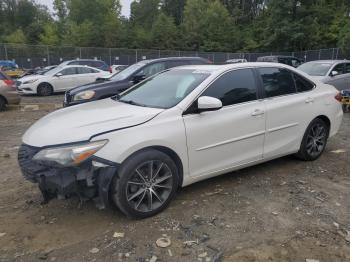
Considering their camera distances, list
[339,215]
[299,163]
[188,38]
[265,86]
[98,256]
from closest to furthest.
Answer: [98,256], [339,215], [265,86], [299,163], [188,38]

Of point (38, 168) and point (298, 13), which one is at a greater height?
point (298, 13)

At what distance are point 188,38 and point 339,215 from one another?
50814 millimetres

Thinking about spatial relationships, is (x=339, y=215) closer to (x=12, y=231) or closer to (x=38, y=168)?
(x=38, y=168)

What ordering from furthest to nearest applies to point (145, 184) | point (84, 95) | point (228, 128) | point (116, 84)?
point (116, 84)
point (84, 95)
point (228, 128)
point (145, 184)

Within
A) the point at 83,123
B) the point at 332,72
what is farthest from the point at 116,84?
the point at 332,72

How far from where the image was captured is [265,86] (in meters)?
4.92

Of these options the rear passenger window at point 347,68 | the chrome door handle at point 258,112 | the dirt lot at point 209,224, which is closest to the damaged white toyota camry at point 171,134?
Result: the chrome door handle at point 258,112

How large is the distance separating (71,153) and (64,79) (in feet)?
46.2

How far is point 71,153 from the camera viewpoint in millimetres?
3449

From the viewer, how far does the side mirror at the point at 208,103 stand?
4.03 m

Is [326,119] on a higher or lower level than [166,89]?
lower

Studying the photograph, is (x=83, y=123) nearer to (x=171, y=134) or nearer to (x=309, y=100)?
(x=171, y=134)

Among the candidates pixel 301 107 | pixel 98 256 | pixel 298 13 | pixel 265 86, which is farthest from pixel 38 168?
pixel 298 13

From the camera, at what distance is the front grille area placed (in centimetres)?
356
